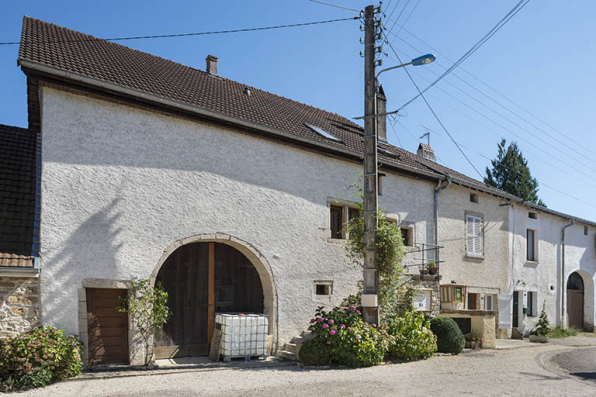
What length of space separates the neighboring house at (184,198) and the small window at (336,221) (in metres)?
0.03

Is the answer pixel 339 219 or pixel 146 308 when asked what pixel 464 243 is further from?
pixel 146 308

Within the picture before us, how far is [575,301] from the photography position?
67.3ft

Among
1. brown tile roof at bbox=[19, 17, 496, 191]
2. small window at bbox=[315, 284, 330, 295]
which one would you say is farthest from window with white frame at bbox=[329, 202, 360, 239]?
brown tile roof at bbox=[19, 17, 496, 191]

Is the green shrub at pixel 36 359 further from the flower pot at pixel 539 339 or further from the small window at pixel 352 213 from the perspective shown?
the flower pot at pixel 539 339

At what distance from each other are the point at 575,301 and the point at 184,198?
17.2 m

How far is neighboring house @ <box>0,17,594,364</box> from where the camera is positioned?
8648mm

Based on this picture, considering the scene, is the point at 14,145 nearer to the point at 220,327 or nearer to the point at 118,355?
the point at 118,355

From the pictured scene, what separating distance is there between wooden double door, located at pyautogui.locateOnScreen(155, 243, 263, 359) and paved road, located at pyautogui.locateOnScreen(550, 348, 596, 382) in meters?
6.17

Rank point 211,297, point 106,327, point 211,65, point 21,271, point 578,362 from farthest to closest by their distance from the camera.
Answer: point 211,65
point 578,362
point 211,297
point 106,327
point 21,271

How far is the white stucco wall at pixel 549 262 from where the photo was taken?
17.8m

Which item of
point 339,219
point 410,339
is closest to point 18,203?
point 339,219

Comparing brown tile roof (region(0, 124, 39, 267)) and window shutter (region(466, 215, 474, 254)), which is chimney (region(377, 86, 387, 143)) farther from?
brown tile roof (region(0, 124, 39, 267))

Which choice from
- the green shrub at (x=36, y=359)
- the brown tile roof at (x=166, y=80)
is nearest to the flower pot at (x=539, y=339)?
the brown tile roof at (x=166, y=80)

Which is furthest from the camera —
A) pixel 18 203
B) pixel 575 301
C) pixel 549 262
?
pixel 575 301
